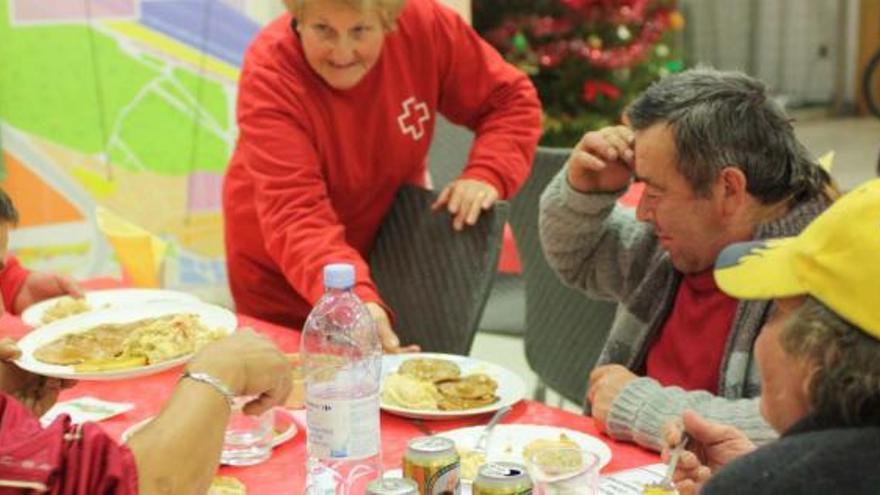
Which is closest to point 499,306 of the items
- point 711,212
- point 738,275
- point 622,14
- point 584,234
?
point 584,234

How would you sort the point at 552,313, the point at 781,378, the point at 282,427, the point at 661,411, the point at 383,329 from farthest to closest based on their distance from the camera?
the point at 552,313
the point at 383,329
the point at 282,427
the point at 661,411
the point at 781,378

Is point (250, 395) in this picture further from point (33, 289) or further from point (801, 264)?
point (33, 289)

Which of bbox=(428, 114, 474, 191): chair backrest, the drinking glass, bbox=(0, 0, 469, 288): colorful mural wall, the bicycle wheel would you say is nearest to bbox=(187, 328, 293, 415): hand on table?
the drinking glass

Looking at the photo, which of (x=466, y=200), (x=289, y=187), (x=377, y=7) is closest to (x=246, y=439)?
(x=289, y=187)

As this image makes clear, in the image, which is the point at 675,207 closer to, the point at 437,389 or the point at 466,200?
the point at 437,389

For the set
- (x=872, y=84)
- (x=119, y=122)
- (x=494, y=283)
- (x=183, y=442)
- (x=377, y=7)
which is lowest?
(x=872, y=84)

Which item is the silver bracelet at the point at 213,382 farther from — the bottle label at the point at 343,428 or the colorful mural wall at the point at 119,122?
the colorful mural wall at the point at 119,122

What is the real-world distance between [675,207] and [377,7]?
0.78 metres

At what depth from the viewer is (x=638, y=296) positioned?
2121 mm

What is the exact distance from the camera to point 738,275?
120 cm

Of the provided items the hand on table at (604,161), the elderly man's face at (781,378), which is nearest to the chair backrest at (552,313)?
the hand on table at (604,161)

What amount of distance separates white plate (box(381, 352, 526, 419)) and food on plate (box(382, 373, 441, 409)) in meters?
0.01

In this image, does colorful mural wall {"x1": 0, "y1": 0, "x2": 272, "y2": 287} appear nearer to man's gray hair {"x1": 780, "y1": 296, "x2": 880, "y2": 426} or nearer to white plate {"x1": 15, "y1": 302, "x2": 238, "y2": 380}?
white plate {"x1": 15, "y1": 302, "x2": 238, "y2": 380}

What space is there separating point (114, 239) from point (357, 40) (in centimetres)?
126
